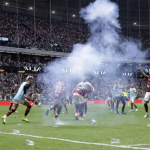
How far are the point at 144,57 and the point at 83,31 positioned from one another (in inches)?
428

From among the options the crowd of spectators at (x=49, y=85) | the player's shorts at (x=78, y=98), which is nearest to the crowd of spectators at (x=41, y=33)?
the crowd of spectators at (x=49, y=85)

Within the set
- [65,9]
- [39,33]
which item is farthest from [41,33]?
[65,9]

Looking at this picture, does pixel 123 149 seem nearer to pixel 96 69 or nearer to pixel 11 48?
pixel 96 69

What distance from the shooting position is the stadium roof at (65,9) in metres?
47.1

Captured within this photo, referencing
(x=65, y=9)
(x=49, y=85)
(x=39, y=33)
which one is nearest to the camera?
(x=49, y=85)

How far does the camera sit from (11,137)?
9234 millimetres

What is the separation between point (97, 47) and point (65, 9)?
16.5m

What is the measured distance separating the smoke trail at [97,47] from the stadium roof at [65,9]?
3.56 m

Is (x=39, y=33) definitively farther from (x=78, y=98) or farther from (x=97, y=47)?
(x=78, y=98)

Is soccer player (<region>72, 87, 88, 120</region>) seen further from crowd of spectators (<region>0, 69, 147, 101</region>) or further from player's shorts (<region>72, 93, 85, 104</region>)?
crowd of spectators (<region>0, 69, 147, 101</region>)

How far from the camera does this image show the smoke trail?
29.1 meters

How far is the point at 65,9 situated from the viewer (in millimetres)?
50031

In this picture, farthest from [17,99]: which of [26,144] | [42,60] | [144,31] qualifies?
[144,31]

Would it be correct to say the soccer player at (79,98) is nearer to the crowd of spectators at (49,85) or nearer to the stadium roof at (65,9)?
the crowd of spectators at (49,85)
